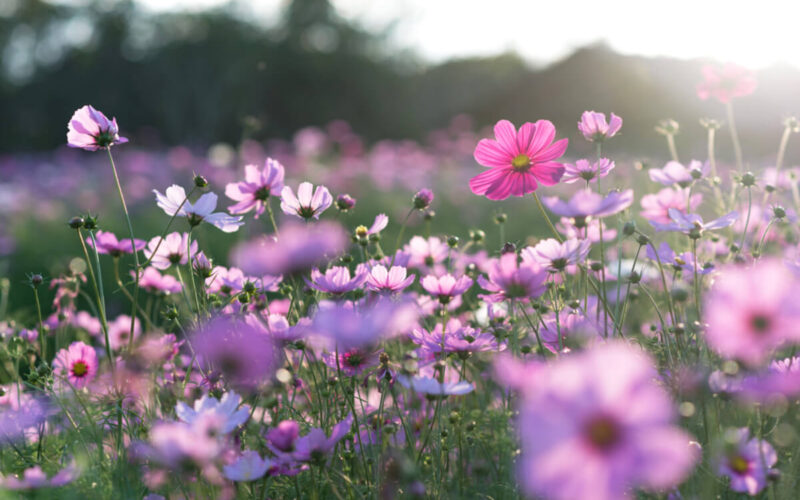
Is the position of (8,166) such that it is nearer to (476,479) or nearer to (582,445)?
(476,479)

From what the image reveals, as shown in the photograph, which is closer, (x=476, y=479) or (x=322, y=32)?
(x=476, y=479)

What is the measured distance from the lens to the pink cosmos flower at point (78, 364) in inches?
55.3

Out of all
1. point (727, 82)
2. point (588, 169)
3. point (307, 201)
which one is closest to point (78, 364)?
point (307, 201)

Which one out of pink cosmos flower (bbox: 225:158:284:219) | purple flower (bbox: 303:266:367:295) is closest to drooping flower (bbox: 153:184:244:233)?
pink cosmos flower (bbox: 225:158:284:219)

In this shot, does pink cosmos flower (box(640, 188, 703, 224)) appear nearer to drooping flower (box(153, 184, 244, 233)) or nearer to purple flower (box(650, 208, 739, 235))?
purple flower (box(650, 208, 739, 235))

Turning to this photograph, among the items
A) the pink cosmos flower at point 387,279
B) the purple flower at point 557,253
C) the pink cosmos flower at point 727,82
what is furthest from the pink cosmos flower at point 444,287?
the pink cosmos flower at point 727,82

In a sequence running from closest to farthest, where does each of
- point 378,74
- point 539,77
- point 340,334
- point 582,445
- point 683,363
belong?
point 582,445
point 340,334
point 683,363
point 539,77
point 378,74

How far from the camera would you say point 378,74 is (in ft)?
50.6

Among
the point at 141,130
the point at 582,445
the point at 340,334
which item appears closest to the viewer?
the point at 582,445

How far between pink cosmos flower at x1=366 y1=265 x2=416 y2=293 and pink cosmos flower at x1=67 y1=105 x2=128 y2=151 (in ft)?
1.65

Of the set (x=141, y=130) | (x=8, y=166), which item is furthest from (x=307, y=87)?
(x=8, y=166)

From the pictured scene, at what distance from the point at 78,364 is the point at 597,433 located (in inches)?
48.7

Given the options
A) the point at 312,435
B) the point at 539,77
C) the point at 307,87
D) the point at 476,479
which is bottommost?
the point at 476,479

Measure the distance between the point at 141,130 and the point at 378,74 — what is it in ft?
17.6
